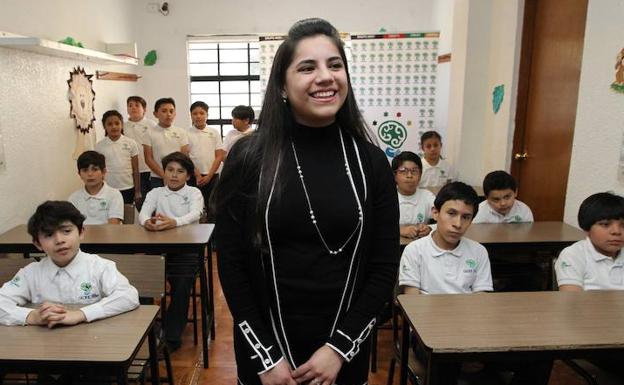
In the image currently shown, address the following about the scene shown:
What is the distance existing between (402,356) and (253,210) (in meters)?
0.99

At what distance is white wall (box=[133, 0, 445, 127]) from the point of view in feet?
18.2

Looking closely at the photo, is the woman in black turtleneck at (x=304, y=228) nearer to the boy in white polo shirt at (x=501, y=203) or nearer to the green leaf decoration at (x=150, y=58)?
the boy in white polo shirt at (x=501, y=203)

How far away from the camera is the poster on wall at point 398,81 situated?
5.18m

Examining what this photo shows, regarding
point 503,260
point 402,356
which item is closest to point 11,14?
point 402,356

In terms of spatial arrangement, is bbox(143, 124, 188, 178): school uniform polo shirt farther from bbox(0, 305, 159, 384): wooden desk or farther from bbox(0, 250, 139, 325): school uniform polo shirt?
bbox(0, 305, 159, 384): wooden desk

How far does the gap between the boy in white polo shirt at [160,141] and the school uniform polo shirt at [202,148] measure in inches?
6.5

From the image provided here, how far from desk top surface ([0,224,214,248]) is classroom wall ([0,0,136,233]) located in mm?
342

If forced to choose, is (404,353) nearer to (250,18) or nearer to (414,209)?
(414,209)

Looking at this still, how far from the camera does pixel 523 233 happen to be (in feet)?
8.75

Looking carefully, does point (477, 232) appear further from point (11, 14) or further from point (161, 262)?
point (11, 14)

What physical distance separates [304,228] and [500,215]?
2280mm

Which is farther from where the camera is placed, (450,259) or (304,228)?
(450,259)

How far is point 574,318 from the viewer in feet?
5.11

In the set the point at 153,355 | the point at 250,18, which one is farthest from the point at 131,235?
the point at 250,18
